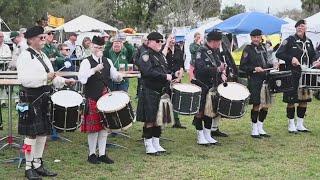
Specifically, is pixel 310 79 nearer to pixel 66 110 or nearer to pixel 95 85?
pixel 95 85

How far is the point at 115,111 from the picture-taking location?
22.4ft

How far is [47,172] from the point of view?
6629mm

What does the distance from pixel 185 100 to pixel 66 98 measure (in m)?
1.88

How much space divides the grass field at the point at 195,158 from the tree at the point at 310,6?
120 feet

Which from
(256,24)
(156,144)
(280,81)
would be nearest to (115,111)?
(156,144)

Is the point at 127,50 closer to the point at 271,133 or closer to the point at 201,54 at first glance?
the point at 201,54

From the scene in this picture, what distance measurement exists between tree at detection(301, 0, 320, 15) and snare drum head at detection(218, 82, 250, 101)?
37.3 m

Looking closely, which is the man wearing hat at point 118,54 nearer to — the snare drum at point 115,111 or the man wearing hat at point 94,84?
the man wearing hat at point 94,84

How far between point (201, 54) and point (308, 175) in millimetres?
2572

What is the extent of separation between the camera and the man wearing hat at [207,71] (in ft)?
27.0

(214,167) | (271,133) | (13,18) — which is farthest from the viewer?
(13,18)

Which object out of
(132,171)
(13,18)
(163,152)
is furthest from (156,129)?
(13,18)

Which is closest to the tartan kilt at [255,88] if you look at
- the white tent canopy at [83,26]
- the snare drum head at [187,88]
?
the snare drum head at [187,88]

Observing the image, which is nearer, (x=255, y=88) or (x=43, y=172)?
(x=43, y=172)
